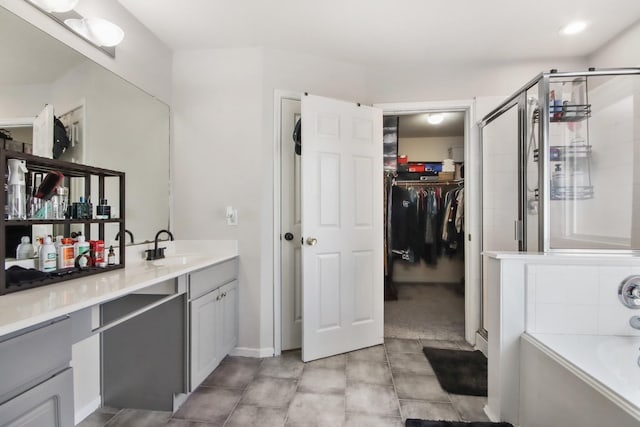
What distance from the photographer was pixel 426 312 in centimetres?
328

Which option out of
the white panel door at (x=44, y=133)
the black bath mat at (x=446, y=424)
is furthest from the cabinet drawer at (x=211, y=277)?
the black bath mat at (x=446, y=424)

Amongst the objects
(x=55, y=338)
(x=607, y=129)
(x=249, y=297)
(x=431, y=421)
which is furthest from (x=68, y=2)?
(x=607, y=129)

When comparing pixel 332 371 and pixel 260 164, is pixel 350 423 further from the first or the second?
pixel 260 164

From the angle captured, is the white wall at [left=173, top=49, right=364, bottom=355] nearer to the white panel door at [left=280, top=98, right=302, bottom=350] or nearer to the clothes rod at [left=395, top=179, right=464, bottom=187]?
the white panel door at [left=280, top=98, right=302, bottom=350]

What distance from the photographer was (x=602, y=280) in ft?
4.75

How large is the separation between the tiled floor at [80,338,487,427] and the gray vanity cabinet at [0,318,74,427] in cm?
81

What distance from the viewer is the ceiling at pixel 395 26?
181 cm

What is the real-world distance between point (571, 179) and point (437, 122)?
89.6 inches

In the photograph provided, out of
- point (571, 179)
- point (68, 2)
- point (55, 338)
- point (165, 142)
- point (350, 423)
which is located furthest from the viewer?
point (165, 142)

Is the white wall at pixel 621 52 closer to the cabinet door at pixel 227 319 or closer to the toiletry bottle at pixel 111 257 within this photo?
the cabinet door at pixel 227 319

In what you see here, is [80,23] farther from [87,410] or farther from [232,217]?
[87,410]

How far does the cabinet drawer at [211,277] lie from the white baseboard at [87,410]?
798mm

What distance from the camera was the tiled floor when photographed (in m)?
1.54

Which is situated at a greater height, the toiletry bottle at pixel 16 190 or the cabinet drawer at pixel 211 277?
the toiletry bottle at pixel 16 190
